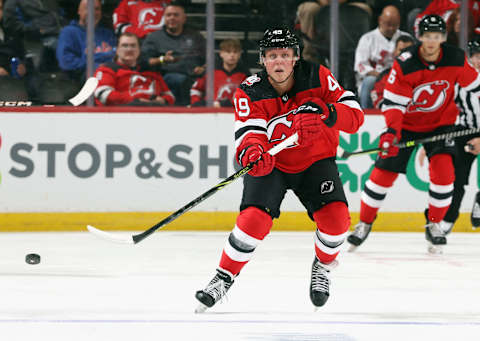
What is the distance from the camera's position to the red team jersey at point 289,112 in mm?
3266

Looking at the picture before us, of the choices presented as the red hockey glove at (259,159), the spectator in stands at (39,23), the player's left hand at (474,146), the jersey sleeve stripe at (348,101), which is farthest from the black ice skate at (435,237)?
the spectator in stands at (39,23)

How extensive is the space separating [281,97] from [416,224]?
143 inches

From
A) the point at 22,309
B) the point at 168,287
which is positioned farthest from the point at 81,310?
the point at 168,287

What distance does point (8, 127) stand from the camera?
6383mm

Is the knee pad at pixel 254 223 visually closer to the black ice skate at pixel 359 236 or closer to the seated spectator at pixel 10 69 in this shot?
the black ice skate at pixel 359 236

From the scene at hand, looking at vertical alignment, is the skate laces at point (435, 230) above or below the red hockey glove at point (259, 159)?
below

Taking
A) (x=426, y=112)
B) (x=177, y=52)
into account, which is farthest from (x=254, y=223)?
(x=177, y=52)

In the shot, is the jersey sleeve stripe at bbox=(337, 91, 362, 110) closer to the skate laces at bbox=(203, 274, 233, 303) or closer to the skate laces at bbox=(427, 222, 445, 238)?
the skate laces at bbox=(203, 274, 233, 303)

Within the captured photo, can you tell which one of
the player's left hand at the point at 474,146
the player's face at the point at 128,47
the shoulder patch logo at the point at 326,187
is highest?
the player's face at the point at 128,47

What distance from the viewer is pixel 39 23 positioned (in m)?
6.50

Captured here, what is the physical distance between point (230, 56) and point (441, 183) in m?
1.97

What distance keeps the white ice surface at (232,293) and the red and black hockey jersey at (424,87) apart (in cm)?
74

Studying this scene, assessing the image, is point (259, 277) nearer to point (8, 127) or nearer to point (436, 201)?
point (436, 201)

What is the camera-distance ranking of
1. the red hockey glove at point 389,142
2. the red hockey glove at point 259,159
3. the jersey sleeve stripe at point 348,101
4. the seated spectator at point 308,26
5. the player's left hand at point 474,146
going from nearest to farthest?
the red hockey glove at point 259,159 < the jersey sleeve stripe at point 348,101 < the red hockey glove at point 389,142 < the player's left hand at point 474,146 < the seated spectator at point 308,26
